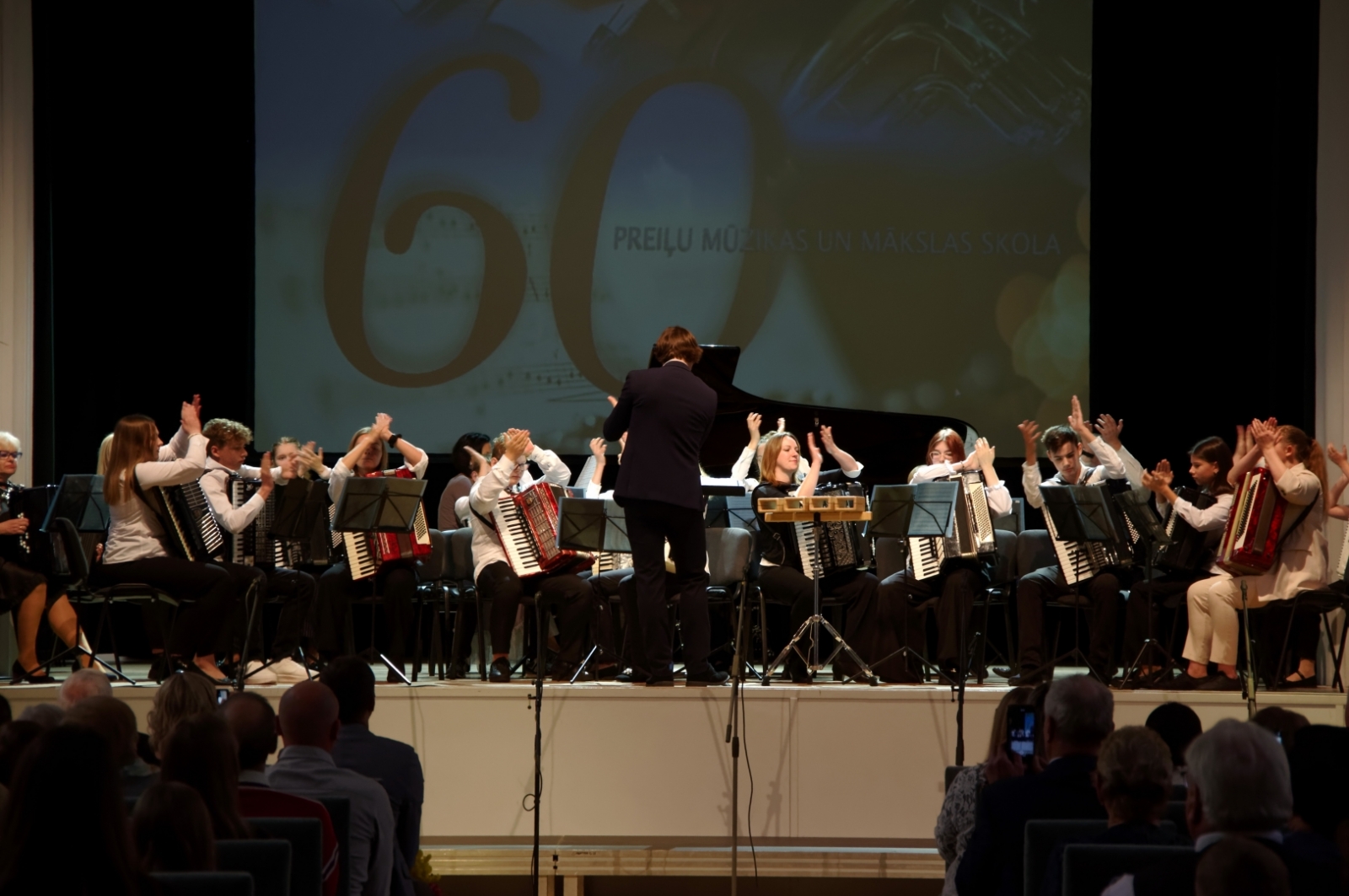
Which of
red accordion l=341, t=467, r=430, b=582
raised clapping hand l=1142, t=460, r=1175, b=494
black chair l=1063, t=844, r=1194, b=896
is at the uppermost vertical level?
raised clapping hand l=1142, t=460, r=1175, b=494

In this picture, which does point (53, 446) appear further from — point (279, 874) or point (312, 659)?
point (279, 874)

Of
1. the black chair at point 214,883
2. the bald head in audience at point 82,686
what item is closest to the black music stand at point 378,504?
the bald head in audience at point 82,686

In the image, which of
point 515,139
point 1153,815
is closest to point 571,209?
point 515,139

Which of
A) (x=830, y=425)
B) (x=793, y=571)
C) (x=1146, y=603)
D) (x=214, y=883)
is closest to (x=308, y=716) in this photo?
(x=214, y=883)

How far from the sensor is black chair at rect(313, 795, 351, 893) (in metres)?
3.39

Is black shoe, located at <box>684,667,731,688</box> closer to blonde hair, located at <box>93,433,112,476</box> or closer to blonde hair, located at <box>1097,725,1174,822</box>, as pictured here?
blonde hair, located at <box>93,433,112,476</box>

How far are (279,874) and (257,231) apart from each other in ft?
27.1

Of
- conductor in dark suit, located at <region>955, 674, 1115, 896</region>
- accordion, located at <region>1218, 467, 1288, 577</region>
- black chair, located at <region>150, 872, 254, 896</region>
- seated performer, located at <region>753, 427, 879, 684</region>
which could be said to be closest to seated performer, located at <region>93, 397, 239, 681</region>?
seated performer, located at <region>753, 427, 879, 684</region>

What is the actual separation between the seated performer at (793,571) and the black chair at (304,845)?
482 cm

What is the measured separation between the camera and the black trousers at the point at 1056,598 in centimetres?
760

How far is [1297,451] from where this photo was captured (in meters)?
7.21

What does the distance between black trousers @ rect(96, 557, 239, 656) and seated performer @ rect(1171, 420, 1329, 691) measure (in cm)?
487

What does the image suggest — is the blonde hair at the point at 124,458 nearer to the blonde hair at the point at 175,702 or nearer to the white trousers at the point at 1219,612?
the blonde hair at the point at 175,702

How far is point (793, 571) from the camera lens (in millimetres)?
7922
